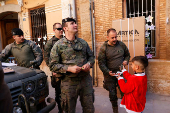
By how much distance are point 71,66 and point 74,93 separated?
1.52 ft

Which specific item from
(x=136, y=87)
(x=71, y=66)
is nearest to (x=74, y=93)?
(x=71, y=66)

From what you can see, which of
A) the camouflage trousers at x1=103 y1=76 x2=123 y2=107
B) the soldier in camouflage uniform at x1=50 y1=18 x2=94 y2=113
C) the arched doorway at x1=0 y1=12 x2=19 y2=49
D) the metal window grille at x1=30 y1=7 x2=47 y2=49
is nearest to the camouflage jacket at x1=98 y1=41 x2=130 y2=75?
the camouflage trousers at x1=103 y1=76 x2=123 y2=107

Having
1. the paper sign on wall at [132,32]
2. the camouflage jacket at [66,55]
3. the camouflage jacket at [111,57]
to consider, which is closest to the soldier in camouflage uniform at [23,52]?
the camouflage jacket at [66,55]

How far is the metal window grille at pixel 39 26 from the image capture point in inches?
282

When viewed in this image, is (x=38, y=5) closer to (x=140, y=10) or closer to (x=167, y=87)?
(x=140, y=10)

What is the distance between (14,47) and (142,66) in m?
2.92

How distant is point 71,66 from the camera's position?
98.3 inches

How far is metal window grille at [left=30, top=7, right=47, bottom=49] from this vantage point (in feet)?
23.5

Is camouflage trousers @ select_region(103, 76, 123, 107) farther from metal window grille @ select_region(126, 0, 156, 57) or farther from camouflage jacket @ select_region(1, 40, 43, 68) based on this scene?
metal window grille @ select_region(126, 0, 156, 57)

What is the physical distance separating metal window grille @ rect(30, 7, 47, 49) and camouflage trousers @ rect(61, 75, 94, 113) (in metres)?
4.87

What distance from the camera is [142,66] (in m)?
2.34

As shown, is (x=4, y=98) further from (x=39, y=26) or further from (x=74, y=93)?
(x=39, y=26)

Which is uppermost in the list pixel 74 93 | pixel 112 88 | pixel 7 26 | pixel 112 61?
pixel 7 26

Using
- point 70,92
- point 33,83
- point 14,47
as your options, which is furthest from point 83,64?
point 14,47
